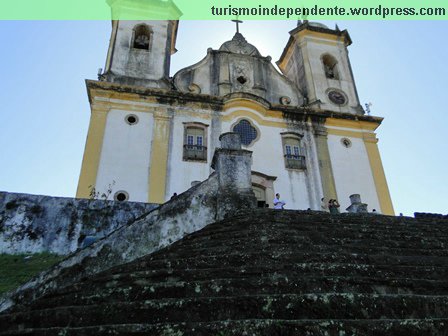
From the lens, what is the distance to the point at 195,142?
13.6 m

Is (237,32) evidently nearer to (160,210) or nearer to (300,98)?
(300,98)

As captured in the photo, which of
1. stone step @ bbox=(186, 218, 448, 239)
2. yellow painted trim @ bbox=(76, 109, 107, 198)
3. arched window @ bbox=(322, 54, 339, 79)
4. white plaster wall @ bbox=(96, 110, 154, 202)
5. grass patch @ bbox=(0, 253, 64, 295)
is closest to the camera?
stone step @ bbox=(186, 218, 448, 239)

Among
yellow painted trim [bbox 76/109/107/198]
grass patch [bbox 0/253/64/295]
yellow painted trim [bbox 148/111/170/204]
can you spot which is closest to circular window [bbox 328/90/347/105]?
yellow painted trim [bbox 148/111/170/204]

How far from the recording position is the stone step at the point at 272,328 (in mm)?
1999

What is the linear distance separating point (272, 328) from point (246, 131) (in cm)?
1242

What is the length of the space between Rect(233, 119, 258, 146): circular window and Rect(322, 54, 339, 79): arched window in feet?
18.3

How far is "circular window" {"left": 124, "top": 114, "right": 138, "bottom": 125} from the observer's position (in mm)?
13414

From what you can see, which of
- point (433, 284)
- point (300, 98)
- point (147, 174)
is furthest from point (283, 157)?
point (433, 284)

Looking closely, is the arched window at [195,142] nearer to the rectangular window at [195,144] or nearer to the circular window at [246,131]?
the rectangular window at [195,144]

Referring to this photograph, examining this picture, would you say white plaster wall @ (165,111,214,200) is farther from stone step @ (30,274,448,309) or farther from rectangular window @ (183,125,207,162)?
stone step @ (30,274,448,309)

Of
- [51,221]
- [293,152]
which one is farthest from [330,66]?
[51,221]

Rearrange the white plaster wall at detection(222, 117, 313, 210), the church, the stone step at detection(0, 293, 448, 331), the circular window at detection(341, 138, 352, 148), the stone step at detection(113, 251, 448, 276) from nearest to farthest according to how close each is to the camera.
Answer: the stone step at detection(0, 293, 448, 331) → the stone step at detection(113, 251, 448, 276) → the church → the white plaster wall at detection(222, 117, 313, 210) → the circular window at detection(341, 138, 352, 148)

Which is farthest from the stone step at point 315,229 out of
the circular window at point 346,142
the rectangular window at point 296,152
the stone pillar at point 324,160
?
the circular window at point 346,142

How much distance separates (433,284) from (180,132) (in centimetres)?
1153
